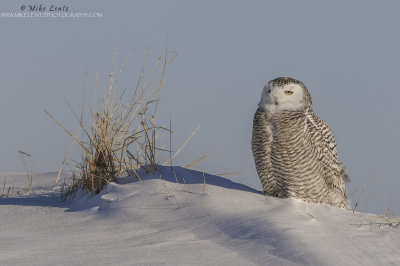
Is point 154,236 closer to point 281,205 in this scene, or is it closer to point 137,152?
point 281,205

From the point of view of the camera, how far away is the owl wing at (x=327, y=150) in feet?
14.8

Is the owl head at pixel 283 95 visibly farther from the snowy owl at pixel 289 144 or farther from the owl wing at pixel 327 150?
the owl wing at pixel 327 150

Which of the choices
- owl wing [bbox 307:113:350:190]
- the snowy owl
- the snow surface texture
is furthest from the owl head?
the snow surface texture

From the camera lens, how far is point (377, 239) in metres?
3.57

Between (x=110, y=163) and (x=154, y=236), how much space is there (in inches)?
61.4

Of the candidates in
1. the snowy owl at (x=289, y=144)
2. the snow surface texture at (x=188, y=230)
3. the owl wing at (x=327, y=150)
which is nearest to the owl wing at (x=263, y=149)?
the snowy owl at (x=289, y=144)

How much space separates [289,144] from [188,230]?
1141mm

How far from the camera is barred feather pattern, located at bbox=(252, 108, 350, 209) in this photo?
14.2 ft

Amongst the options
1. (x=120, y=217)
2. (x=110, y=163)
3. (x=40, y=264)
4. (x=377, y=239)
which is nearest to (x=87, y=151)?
(x=110, y=163)

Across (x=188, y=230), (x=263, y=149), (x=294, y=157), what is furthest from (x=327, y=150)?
(x=188, y=230)

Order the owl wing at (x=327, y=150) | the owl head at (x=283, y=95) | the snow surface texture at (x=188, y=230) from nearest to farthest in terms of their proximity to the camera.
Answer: the snow surface texture at (x=188, y=230)
the owl head at (x=283, y=95)
the owl wing at (x=327, y=150)

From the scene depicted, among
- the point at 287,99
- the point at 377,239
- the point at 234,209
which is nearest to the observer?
the point at 377,239

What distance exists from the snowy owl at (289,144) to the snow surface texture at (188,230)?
0.65 ft

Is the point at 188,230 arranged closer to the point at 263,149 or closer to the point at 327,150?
the point at 263,149
